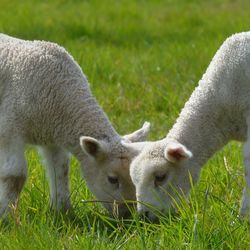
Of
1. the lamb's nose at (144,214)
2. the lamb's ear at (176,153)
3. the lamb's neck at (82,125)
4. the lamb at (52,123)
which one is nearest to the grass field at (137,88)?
the lamb's nose at (144,214)

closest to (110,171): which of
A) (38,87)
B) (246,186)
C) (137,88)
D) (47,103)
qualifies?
(47,103)

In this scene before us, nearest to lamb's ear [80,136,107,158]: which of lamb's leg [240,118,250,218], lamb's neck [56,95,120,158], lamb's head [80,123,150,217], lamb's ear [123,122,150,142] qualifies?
lamb's head [80,123,150,217]

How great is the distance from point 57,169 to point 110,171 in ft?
2.25

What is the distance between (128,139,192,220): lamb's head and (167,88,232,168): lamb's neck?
0.83ft

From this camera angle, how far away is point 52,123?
6816 millimetres

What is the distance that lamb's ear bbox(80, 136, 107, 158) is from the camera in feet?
21.3

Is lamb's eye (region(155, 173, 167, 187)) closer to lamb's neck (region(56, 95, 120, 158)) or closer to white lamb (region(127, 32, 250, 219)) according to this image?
white lamb (region(127, 32, 250, 219))

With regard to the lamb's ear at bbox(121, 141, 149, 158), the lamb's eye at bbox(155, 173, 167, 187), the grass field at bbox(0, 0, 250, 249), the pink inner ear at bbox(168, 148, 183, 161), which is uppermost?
the pink inner ear at bbox(168, 148, 183, 161)

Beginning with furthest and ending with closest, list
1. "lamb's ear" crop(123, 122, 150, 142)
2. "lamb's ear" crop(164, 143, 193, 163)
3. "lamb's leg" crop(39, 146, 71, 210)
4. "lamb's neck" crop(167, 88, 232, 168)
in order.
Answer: "lamb's leg" crop(39, 146, 71, 210), "lamb's ear" crop(123, 122, 150, 142), "lamb's neck" crop(167, 88, 232, 168), "lamb's ear" crop(164, 143, 193, 163)

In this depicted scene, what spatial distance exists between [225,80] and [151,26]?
25.7ft

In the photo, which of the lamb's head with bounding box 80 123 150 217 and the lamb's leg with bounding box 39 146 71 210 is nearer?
the lamb's head with bounding box 80 123 150 217

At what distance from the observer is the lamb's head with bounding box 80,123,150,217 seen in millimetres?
6555

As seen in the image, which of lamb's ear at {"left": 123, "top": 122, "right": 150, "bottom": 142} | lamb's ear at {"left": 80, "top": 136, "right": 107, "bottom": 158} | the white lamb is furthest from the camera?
lamb's ear at {"left": 123, "top": 122, "right": 150, "bottom": 142}

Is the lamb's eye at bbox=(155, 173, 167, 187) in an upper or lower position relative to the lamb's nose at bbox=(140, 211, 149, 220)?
upper
